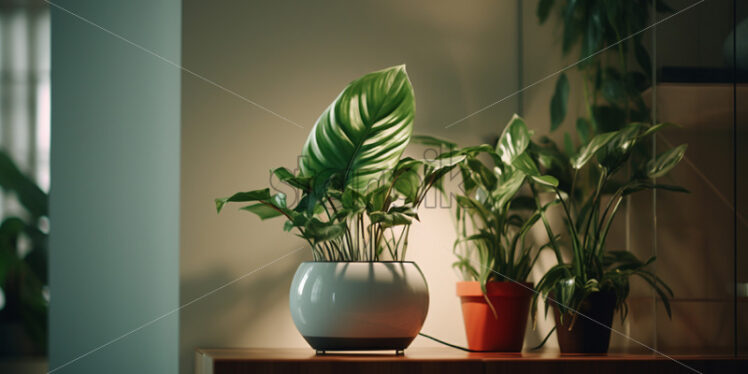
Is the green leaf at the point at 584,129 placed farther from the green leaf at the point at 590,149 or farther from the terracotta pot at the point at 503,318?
the terracotta pot at the point at 503,318

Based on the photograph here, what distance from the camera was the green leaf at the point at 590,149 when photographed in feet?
3.36

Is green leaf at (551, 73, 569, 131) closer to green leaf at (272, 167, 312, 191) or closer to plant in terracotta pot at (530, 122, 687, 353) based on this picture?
plant in terracotta pot at (530, 122, 687, 353)

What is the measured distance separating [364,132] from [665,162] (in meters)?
0.42

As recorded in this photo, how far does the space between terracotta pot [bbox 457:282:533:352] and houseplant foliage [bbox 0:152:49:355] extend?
0.84 meters

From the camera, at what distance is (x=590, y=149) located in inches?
41.7

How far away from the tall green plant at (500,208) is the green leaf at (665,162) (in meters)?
0.23

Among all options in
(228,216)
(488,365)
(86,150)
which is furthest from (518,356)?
(86,150)

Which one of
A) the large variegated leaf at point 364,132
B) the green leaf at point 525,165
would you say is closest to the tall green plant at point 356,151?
the large variegated leaf at point 364,132

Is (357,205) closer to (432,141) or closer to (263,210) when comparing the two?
(263,210)

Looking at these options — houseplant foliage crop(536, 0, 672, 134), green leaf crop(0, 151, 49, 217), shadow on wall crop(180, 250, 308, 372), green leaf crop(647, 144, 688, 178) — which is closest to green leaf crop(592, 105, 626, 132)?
houseplant foliage crop(536, 0, 672, 134)

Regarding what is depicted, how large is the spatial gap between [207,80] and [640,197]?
782mm

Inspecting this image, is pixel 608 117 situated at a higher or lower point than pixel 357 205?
higher

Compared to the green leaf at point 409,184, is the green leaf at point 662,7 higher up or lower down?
higher up

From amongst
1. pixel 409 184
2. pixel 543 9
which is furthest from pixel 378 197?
pixel 543 9
